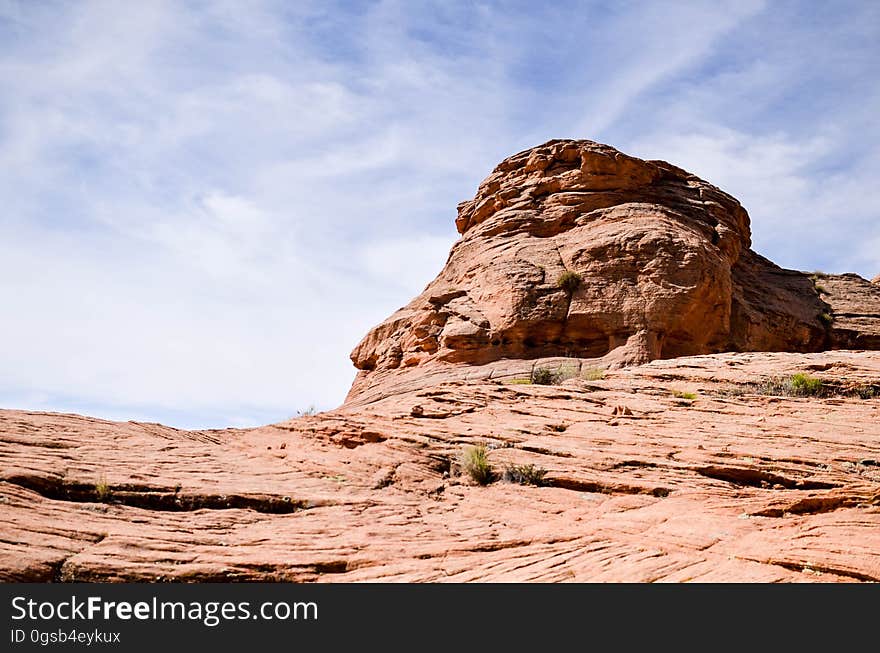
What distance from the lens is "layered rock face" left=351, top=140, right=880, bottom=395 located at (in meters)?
21.8

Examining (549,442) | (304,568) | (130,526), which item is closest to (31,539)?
(130,526)

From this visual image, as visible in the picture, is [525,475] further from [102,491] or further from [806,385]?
[806,385]

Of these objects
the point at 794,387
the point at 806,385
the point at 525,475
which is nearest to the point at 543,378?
the point at 794,387

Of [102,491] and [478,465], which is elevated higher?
[478,465]

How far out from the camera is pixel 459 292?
977 inches

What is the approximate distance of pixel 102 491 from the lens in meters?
10.4

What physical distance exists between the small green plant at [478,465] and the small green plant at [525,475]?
27 cm

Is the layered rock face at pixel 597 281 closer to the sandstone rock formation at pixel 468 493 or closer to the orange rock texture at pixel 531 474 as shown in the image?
the orange rock texture at pixel 531 474

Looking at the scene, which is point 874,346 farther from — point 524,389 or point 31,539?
point 31,539

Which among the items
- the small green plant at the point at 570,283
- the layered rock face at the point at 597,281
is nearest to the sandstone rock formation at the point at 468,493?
the layered rock face at the point at 597,281

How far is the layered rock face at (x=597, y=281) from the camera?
21.8 metres

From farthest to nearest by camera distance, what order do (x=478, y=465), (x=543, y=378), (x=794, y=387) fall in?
(x=543, y=378)
(x=794, y=387)
(x=478, y=465)

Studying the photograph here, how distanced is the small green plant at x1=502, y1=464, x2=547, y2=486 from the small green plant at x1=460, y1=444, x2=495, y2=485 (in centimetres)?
27

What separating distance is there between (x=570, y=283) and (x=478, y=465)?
11.7 metres
